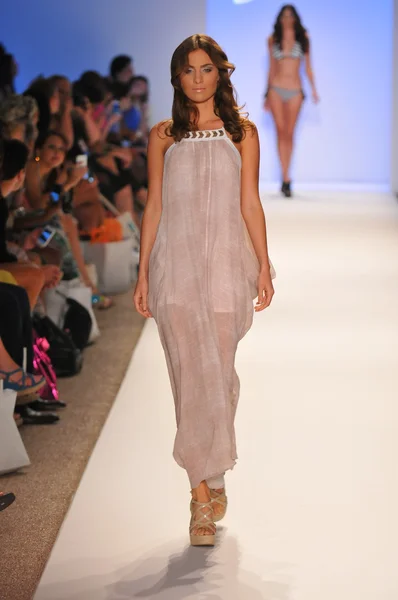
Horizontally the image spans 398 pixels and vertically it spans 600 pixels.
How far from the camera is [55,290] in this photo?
5086mm

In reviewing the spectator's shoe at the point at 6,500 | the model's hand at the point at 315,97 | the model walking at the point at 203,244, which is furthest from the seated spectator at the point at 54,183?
the model's hand at the point at 315,97

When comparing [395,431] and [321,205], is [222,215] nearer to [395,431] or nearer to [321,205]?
[395,431]

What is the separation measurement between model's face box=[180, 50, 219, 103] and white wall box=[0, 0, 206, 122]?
25.3 ft

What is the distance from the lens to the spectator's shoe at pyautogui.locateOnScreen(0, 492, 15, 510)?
308cm

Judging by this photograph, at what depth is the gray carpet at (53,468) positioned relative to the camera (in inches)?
113

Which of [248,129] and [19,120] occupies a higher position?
[248,129]

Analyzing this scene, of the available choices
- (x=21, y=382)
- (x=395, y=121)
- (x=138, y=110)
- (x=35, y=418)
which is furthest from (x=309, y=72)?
(x=21, y=382)

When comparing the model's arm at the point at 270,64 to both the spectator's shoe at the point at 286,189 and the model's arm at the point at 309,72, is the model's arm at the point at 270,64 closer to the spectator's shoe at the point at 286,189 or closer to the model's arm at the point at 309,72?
the model's arm at the point at 309,72

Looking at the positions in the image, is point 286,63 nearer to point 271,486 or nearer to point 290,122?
point 290,122

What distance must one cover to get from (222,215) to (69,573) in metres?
0.90

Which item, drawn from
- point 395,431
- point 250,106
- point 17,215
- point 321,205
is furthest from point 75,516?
point 250,106

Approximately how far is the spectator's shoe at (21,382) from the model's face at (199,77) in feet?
4.34

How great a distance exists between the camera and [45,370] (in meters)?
4.37

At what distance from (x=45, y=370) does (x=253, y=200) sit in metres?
1.72
